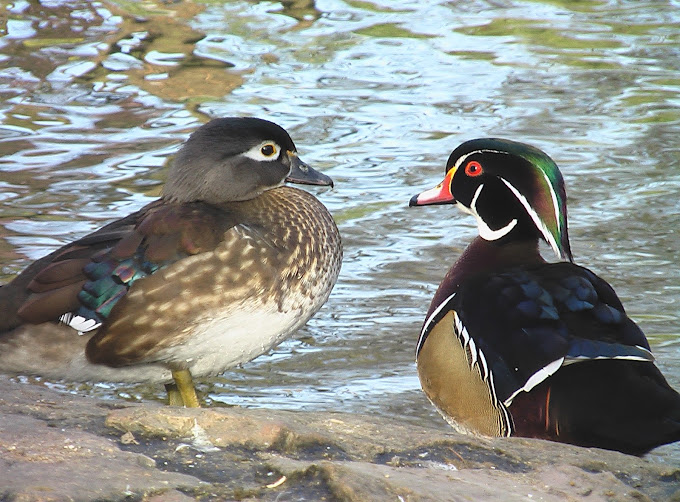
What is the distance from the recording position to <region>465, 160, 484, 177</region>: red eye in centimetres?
409

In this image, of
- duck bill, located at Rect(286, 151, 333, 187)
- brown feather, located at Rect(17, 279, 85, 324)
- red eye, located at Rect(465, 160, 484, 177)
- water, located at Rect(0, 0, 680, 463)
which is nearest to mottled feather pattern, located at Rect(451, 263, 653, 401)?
red eye, located at Rect(465, 160, 484, 177)

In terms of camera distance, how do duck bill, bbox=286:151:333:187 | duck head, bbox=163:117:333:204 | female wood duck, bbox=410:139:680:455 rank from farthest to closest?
duck bill, bbox=286:151:333:187, duck head, bbox=163:117:333:204, female wood duck, bbox=410:139:680:455

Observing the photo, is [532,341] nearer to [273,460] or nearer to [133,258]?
[273,460]

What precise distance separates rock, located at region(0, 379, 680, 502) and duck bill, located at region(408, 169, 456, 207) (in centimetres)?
153

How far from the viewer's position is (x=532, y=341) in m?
3.27

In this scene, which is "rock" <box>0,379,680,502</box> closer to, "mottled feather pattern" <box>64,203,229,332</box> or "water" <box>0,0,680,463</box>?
"mottled feather pattern" <box>64,203,229,332</box>

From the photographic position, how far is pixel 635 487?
105 inches

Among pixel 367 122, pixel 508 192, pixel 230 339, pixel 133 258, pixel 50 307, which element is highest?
pixel 508 192

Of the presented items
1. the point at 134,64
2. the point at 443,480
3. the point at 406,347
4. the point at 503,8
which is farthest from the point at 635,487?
the point at 503,8

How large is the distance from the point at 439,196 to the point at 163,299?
118 centimetres

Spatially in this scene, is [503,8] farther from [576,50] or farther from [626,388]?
[626,388]

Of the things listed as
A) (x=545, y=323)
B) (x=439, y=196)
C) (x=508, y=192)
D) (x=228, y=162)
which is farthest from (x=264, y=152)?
(x=545, y=323)

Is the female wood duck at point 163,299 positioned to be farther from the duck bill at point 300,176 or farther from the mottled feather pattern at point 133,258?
the duck bill at point 300,176

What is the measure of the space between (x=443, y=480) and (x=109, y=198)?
14.0ft
